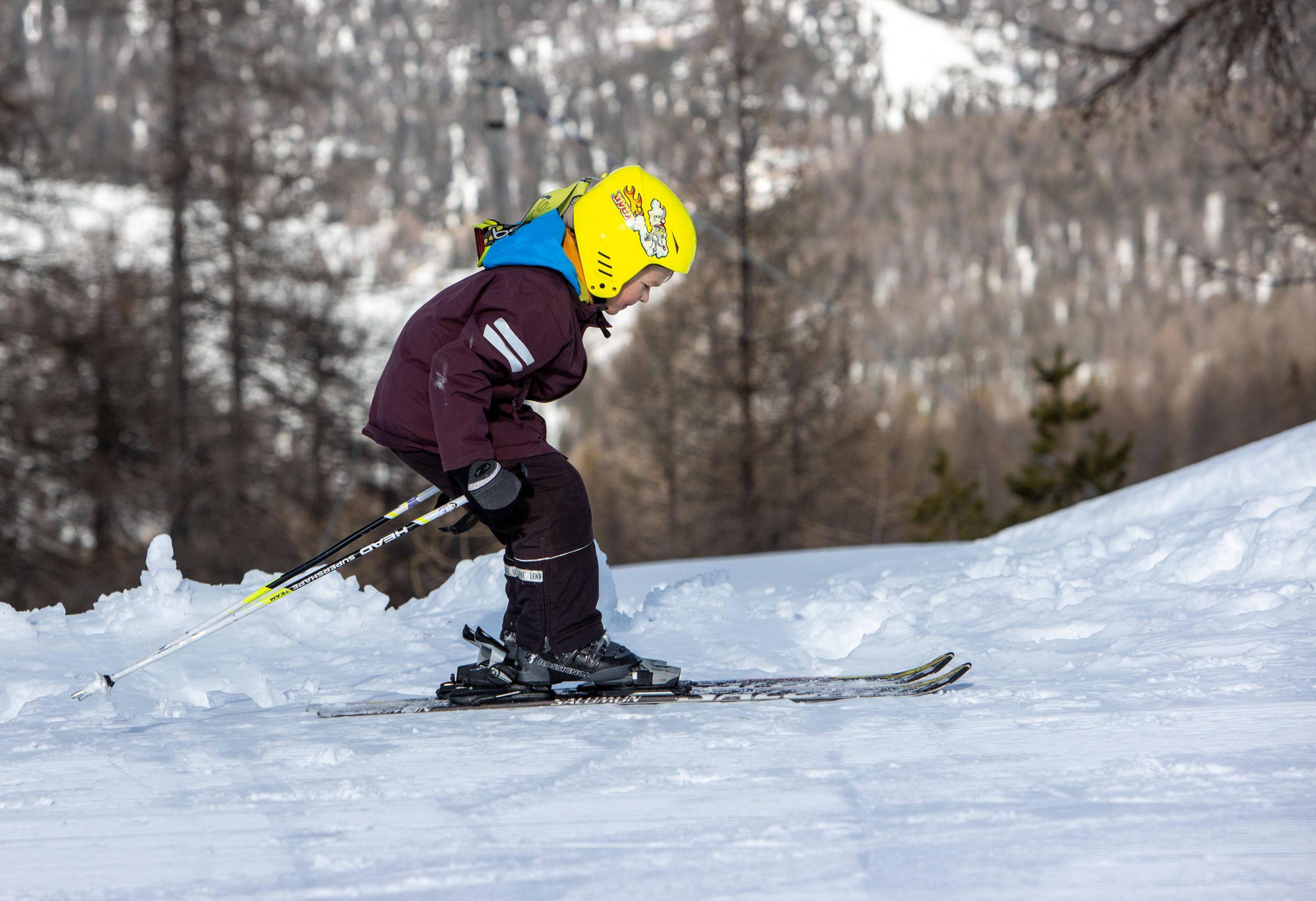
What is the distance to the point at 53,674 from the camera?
323 cm

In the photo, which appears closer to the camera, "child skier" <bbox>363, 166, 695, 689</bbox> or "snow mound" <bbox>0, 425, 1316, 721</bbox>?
"child skier" <bbox>363, 166, 695, 689</bbox>

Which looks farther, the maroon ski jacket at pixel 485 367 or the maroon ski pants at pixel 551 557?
the maroon ski pants at pixel 551 557

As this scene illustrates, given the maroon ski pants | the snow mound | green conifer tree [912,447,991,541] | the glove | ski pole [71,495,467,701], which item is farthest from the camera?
green conifer tree [912,447,991,541]

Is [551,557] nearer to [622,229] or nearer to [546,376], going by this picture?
[546,376]

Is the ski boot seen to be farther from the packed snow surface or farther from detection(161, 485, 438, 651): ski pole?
detection(161, 485, 438, 651): ski pole

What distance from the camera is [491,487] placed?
2.78 meters

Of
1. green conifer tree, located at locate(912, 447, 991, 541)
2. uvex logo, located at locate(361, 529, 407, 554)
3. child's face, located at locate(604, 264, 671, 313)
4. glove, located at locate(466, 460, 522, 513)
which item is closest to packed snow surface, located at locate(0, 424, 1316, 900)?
uvex logo, located at locate(361, 529, 407, 554)

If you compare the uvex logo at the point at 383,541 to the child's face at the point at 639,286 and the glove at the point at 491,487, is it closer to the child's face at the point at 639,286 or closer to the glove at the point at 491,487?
the glove at the point at 491,487

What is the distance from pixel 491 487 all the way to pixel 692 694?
0.82 metres

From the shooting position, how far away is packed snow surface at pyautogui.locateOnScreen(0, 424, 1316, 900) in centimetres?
172

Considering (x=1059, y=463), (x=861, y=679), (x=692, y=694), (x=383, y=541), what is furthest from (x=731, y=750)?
(x=1059, y=463)

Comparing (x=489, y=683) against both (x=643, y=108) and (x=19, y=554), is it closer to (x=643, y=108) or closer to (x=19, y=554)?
(x=19, y=554)

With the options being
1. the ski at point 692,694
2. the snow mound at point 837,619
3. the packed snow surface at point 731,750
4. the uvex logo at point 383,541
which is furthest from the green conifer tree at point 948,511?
the uvex logo at point 383,541

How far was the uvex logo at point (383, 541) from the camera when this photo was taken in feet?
10.3
